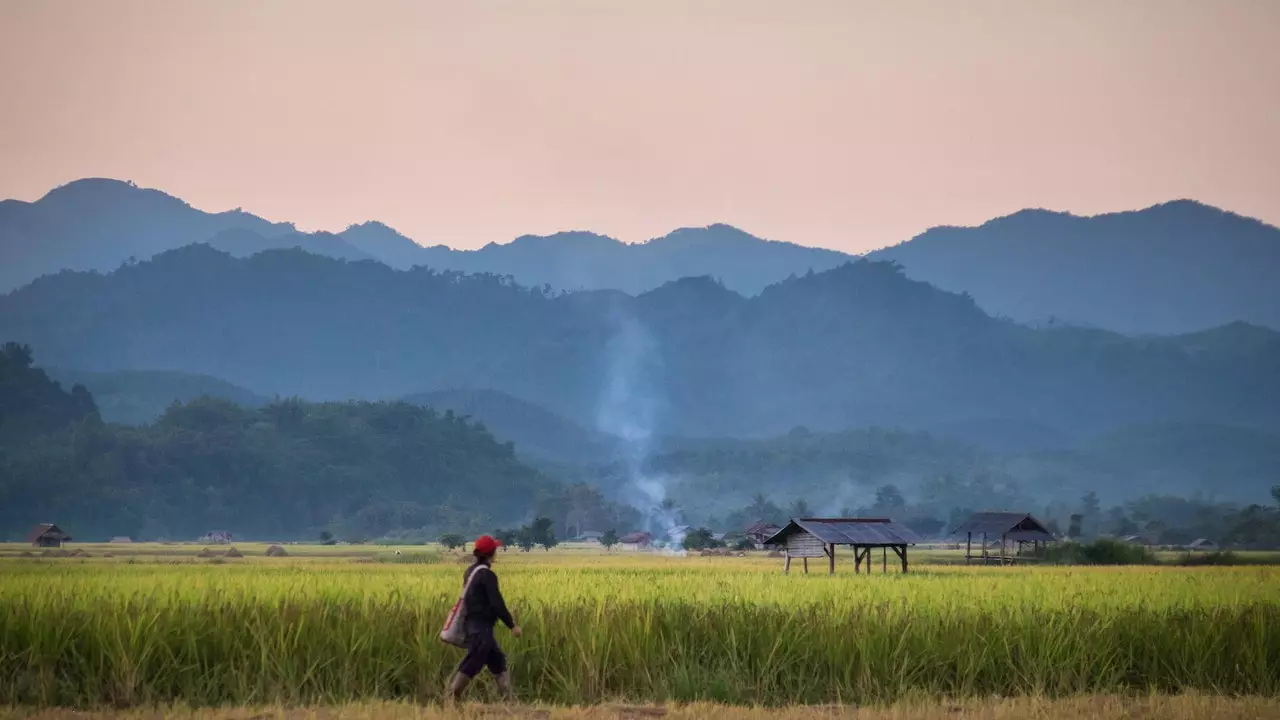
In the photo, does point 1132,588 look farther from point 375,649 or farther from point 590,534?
point 590,534

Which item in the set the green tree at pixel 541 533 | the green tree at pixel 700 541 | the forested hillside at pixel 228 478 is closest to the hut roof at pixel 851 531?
the green tree at pixel 700 541

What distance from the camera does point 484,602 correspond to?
52.5 ft

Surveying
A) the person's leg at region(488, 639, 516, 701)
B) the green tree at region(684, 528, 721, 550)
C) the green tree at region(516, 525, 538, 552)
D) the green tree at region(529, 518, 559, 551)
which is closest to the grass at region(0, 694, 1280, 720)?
the person's leg at region(488, 639, 516, 701)

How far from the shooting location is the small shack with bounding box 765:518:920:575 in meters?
51.1

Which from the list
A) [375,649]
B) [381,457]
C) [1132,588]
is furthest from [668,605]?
[381,457]

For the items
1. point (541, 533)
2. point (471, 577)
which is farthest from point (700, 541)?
point (471, 577)

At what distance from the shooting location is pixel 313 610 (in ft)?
61.5

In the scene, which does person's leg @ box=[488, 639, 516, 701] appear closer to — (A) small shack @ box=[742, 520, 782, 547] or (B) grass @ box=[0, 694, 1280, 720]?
(B) grass @ box=[0, 694, 1280, 720]

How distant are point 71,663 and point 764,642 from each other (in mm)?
8885

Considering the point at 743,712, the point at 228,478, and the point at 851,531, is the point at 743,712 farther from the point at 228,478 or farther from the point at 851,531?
the point at 228,478

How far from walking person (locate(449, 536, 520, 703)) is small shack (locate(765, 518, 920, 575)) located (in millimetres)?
35087

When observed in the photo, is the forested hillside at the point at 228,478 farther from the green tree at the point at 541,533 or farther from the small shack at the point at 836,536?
the small shack at the point at 836,536

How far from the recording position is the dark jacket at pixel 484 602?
15.9m

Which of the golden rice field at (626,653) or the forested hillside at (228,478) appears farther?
the forested hillside at (228,478)
